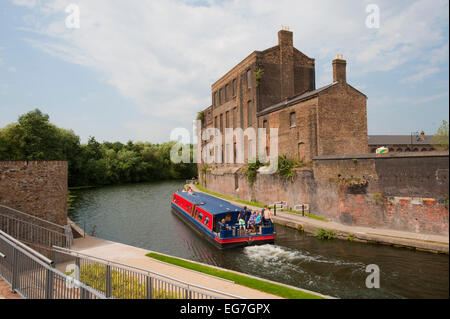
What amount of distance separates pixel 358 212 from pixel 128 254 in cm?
1051

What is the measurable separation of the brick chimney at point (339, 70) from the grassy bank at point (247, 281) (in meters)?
16.0

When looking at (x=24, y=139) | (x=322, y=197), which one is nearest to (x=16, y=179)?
(x=322, y=197)

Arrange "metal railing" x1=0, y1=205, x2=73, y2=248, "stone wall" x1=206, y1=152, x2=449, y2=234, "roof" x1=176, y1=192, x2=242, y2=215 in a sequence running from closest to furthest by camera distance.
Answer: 1. "stone wall" x1=206, y1=152, x2=449, y2=234
2. "metal railing" x1=0, y1=205, x2=73, y2=248
3. "roof" x1=176, y1=192, x2=242, y2=215

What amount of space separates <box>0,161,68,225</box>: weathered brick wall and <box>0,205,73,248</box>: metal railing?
29cm

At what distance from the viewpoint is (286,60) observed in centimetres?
2766

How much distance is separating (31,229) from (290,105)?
17.4 m

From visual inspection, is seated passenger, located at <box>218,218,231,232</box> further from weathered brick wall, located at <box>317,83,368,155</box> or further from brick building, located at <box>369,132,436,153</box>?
brick building, located at <box>369,132,436,153</box>

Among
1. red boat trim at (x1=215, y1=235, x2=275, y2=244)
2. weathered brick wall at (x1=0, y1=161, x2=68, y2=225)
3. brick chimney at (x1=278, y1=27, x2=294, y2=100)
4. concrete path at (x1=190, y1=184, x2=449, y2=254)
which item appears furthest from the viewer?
brick chimney at (x1=278, y1=27, x2=294, y2=100)

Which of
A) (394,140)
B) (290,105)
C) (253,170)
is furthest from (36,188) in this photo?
(394,140)

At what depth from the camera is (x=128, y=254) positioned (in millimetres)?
11156

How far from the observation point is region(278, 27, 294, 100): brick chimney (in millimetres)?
27403

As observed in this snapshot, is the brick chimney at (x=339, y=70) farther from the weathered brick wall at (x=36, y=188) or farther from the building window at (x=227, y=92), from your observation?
Result: the weathered brick wall at (x=36, y=188)

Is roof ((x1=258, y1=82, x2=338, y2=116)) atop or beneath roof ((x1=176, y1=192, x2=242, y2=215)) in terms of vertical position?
atop

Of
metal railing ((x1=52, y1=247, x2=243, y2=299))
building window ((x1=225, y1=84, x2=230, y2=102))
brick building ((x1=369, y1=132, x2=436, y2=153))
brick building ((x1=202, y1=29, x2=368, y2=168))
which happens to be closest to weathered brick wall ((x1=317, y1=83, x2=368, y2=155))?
brick building ((x1=202, y1=29, x2=368, y2=168))
